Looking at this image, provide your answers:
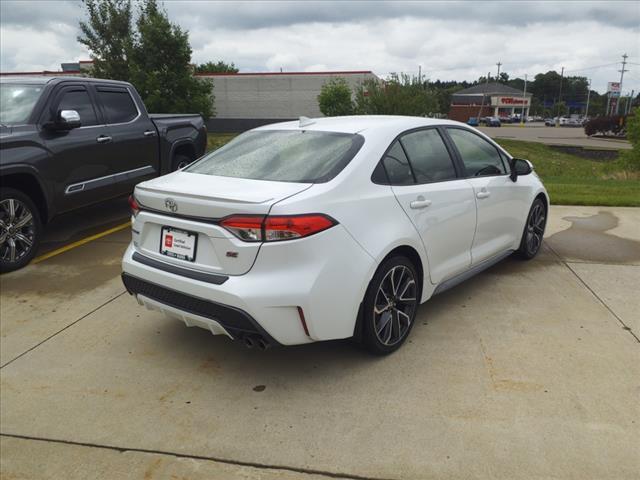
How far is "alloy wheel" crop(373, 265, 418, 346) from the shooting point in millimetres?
3422

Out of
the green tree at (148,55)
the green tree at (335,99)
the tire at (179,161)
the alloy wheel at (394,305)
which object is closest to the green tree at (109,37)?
the green tree at (148,55)

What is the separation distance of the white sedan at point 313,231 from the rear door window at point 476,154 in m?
0.04

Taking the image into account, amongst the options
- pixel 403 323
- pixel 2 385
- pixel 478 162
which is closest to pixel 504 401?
pixel 403 323

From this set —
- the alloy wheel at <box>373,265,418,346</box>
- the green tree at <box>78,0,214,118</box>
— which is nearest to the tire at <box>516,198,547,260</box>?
the alloy wheel at <box>373,265,418,346</box>

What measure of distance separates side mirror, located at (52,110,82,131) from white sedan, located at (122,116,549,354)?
8.18 ft

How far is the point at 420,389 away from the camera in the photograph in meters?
3.20

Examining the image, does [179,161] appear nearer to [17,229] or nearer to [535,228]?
[17,229]

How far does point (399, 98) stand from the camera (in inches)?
830

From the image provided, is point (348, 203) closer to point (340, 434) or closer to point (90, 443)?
point (340, 434)

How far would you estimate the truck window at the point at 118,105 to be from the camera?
6887mm

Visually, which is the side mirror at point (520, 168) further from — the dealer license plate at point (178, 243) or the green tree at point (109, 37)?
the green tree at point (109, 37)

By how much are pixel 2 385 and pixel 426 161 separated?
327 cm

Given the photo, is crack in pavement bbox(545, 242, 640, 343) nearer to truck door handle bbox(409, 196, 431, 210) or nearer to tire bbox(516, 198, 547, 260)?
tire bbox(516, 198, 547, 260)

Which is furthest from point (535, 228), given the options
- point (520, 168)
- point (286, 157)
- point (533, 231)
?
point (286, 157)
